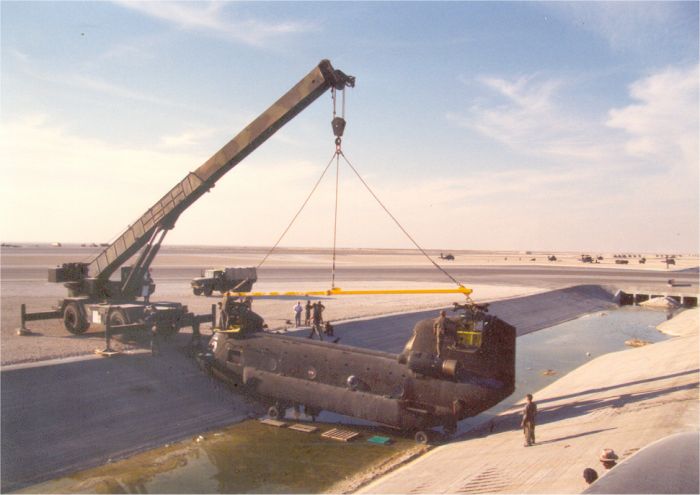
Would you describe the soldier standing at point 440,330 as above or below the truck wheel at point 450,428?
above

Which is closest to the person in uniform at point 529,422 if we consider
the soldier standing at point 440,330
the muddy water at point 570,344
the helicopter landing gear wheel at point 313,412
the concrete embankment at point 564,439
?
the concrete embankment at point 564,439

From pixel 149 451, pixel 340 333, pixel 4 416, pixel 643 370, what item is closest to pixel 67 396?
pixel 4 416

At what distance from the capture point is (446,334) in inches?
613

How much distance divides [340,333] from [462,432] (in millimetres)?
13006

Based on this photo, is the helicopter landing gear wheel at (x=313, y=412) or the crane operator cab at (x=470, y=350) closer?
the crane operator cab at (x=470, y=350)

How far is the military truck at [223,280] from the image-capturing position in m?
25.1

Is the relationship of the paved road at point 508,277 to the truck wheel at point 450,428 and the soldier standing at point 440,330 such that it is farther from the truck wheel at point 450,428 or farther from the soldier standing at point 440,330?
the soldier standing at point 440,330

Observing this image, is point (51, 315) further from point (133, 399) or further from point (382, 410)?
point (382, 410)

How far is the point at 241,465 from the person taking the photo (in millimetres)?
14992

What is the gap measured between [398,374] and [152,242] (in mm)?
Result: 14172

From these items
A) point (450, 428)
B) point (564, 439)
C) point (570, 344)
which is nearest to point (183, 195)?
point (450, 428)

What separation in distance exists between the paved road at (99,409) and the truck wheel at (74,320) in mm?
4956

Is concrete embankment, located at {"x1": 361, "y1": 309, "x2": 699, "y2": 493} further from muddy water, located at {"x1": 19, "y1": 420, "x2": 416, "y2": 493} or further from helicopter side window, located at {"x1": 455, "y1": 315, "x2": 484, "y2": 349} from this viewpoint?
helicopter side window, located at {"x1": 455, "y1": 315, "x2": 484, "y2": 349}

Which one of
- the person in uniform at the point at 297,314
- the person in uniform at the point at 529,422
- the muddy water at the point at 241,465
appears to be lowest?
the muddy water at the point at 241,465
